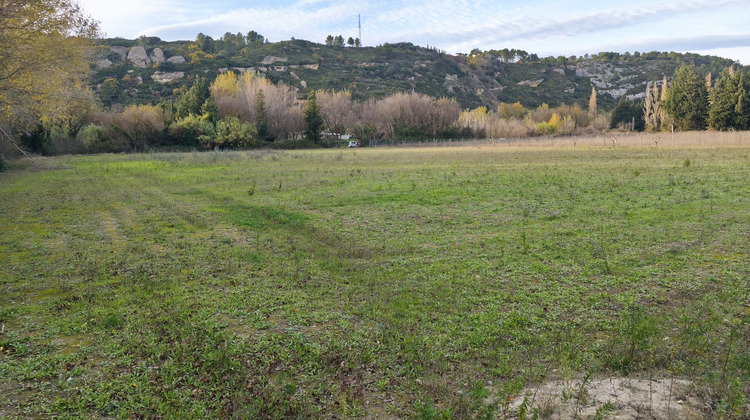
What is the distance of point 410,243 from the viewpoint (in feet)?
29.0

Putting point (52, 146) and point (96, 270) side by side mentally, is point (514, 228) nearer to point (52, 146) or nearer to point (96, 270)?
point (96, 270)

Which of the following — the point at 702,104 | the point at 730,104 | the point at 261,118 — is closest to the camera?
the point at 730,104

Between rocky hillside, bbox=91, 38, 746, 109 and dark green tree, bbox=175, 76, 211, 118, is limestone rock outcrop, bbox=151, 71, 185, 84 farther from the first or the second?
dark green tree, bbox=175, 76, 211, 118

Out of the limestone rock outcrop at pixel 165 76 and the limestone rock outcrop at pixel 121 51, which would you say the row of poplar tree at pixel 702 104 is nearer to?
the limestone rock outcrop at pixel 165 76

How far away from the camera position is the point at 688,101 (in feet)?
195

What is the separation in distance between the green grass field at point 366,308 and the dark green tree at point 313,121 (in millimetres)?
57651

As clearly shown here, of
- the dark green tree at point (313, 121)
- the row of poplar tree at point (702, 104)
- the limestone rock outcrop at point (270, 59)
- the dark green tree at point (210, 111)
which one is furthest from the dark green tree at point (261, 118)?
the limestone rock outcrop at point (270, 59)

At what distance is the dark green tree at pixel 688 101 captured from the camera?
58.5 meters

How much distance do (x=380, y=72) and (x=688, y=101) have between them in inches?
3534

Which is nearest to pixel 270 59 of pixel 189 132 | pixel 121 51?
pixel 121 51

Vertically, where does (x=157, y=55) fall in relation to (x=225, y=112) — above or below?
above

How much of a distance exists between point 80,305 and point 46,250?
377cm

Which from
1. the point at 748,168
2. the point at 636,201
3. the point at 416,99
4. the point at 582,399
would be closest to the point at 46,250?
the point at 582,399

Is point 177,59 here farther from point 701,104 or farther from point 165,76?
point 701,104
